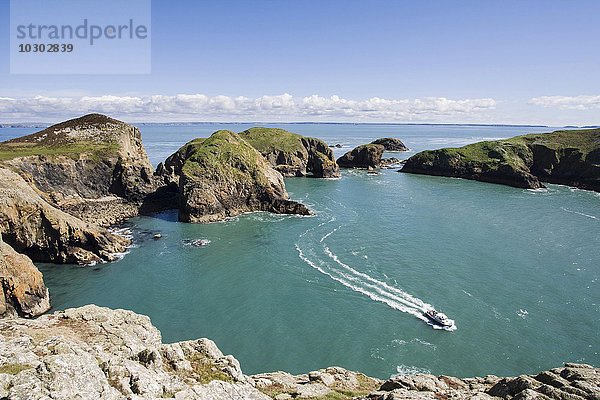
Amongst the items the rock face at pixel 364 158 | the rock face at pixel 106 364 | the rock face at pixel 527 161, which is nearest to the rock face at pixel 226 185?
the rock face at pixel 106 364

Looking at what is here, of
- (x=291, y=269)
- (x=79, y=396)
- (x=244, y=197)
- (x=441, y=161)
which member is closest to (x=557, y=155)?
(x=441, y=161)

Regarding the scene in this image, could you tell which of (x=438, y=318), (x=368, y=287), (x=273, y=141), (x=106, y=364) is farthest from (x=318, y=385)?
(x=273, y=141)

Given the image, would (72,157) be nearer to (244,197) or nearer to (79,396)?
(244,197)

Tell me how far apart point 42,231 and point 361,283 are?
4812cm

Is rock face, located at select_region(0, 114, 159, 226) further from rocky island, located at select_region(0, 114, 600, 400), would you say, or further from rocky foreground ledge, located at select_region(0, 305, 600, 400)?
rocky foreground ledge, located at select_region(0, 305, 600, 400)

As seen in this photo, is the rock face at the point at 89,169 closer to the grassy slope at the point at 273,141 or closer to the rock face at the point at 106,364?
the grassy slope at the point at 273,141

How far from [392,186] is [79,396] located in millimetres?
121801

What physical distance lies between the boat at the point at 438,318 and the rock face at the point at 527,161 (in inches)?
4161

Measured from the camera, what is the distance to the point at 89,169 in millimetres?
93438

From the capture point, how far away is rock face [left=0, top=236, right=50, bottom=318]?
1658 inches

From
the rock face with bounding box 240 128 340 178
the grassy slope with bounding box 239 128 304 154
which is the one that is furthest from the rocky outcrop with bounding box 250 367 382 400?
the grassy slope with bounding box 239 128 304 154

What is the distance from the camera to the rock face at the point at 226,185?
8650 cm

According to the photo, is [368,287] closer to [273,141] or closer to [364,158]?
[273,141]

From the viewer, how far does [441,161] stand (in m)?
160
